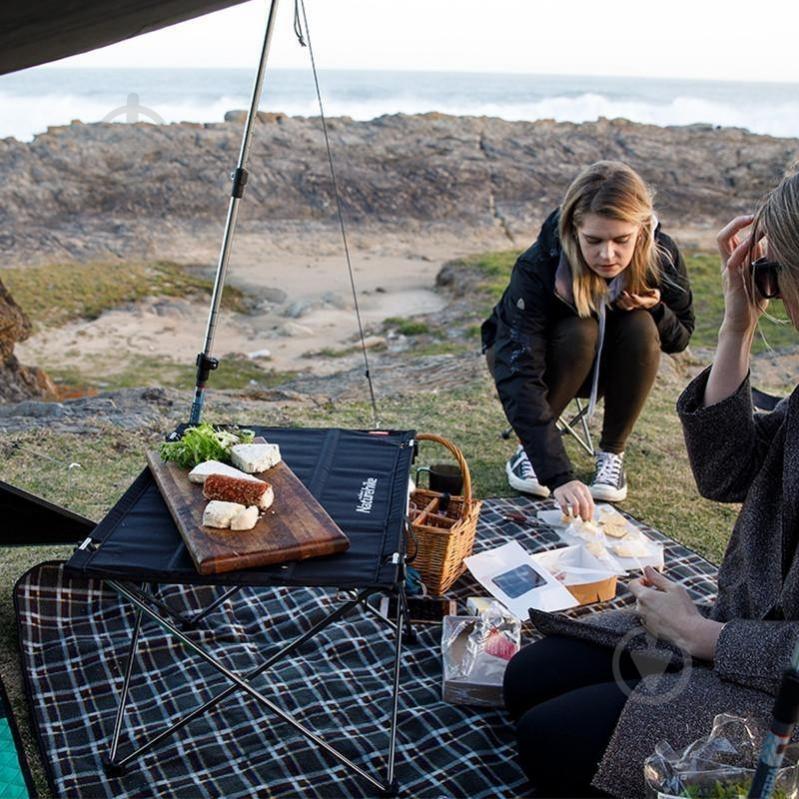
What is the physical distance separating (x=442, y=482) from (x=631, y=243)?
41.4 inches

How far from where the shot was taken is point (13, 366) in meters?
5.49

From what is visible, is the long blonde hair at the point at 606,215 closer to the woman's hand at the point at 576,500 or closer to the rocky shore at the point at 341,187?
the woman's hand at the point at 576,500

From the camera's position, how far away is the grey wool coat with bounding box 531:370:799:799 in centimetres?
164

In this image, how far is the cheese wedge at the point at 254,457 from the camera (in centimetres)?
224

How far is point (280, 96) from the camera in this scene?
37.9 m

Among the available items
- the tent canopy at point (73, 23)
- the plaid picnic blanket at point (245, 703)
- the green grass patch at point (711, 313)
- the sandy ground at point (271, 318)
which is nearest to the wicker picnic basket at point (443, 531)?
the plaid picnic blanket at point (245, 703)

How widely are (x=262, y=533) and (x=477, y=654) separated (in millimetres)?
775

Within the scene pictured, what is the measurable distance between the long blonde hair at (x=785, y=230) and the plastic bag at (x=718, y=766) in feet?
2.52

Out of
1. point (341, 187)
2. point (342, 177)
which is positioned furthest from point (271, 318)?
point (342, 177)

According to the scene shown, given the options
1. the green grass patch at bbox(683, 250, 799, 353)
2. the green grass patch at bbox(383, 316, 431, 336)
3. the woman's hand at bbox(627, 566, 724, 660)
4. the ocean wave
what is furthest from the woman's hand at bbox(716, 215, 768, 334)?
the ocean wave

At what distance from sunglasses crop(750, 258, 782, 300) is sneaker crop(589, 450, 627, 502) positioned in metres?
2.03

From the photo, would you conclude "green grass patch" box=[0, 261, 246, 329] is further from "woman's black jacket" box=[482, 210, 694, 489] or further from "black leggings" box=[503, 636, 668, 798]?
"black leggings" box=[503, 636, 668, 798]

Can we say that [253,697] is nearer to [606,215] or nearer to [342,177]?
[606,215]

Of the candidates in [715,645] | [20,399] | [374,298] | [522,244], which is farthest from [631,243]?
[522,244]
